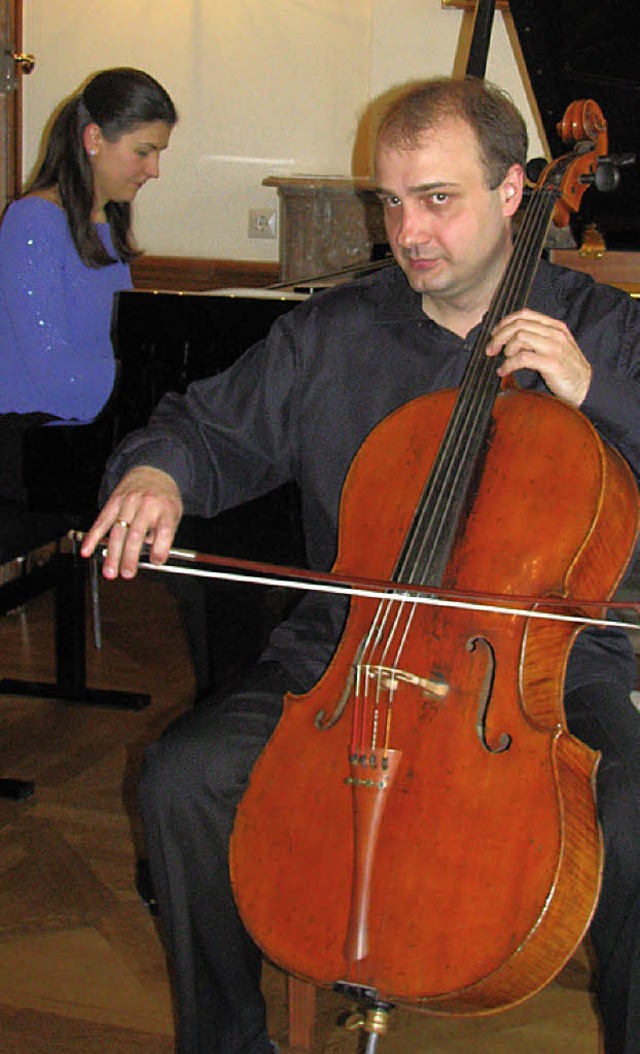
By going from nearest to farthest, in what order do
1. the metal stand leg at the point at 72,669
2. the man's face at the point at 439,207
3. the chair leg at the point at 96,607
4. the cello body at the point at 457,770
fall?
1. the cello body at the point at 457,770
2. the man's face at the point at 439,207
3. the metal stand leg at the point at 72,669
4. the chair leg at the point at 96,607

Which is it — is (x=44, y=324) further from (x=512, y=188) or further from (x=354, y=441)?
(x=512, y=188)

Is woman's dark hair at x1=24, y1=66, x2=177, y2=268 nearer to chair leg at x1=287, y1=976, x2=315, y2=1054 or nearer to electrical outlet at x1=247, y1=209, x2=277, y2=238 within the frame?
chair leg at x1=287, y1=976, x2=315, y2=1054

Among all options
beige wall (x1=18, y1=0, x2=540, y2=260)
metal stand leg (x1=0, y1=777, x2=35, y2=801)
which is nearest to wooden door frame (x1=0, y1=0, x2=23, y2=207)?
beige wall (x1=18, y1=0, x2=540, y2=260)

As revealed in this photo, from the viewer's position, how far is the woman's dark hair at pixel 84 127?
2449mm

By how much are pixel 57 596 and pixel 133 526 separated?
4.63 ft

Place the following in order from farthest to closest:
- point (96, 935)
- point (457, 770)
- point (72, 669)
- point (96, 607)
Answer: point (96, 607), point (72, 669), point (96, 935), point (457, 770)

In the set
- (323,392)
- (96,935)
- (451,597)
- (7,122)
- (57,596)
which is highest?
(7,122)

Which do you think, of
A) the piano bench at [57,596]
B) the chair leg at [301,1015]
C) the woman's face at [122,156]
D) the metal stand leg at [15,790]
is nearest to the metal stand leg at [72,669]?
the piano bench at [57,596]

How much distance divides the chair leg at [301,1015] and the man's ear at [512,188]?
101 centimetres

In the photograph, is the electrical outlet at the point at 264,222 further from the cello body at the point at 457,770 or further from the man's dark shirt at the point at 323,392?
the cello body at the point at 457,770

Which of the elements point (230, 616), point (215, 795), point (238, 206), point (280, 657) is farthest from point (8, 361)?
point (238, 206)

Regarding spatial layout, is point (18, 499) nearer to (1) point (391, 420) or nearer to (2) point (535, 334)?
(1) point (391, 420)

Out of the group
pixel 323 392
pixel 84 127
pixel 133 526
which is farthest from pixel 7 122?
pixel 133 526

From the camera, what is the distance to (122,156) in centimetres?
249
